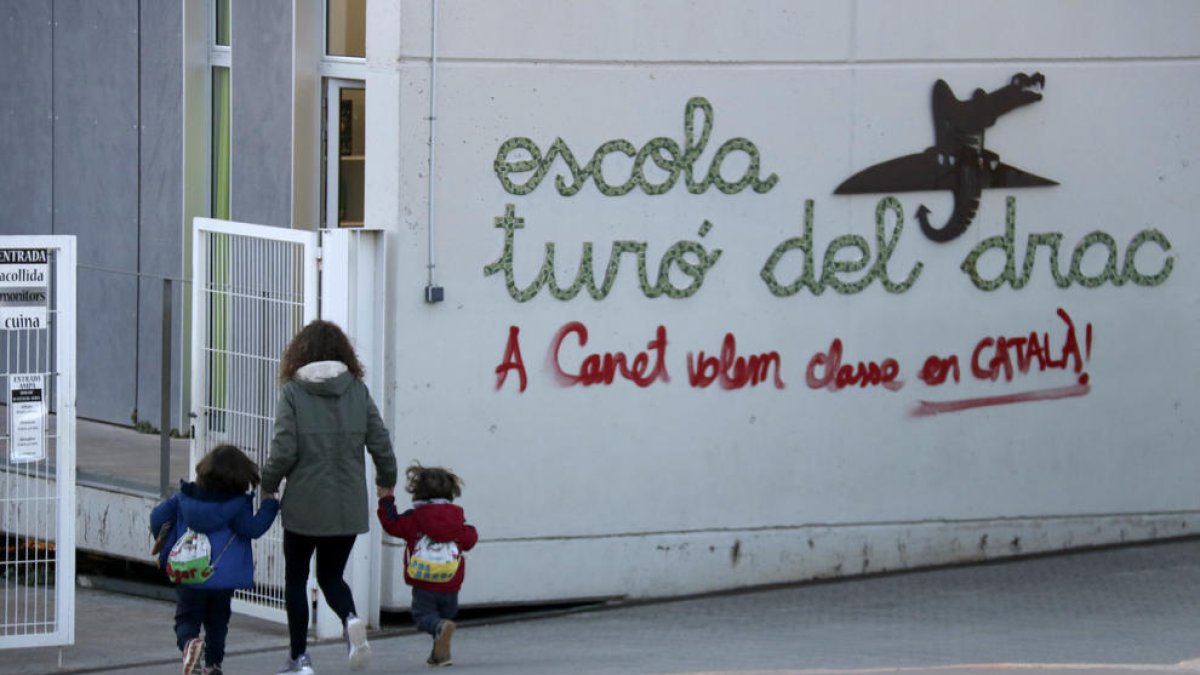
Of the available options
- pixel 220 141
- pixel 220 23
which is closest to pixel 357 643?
pixel 220 141

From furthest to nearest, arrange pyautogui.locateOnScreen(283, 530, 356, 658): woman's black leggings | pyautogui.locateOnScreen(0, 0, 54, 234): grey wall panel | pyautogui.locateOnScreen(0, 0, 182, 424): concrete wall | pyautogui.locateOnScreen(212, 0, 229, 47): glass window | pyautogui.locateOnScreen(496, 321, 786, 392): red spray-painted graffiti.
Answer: pyautogui.locateOnScreen(0, 0, 54, 234): grey wall panel → pyautogui.locateOnScreen(0, 0, 182, 424): concrete wall → pyautogui.locateOnScreen(212, 0, 229, 47): glass window → pyautogui.locateOnScreen(496, 321, 786, 392): red spray-painted graffiti → pyautogui.locateOnScreen(283, 530, 356, 658): woman's black leggings

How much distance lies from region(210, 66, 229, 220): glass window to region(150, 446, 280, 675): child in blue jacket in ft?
19.6

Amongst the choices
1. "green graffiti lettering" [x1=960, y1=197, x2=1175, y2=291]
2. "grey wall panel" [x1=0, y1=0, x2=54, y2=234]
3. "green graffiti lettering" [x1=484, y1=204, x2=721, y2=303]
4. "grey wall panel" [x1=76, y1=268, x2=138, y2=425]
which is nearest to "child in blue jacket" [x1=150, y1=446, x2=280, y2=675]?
"green graffiti lettering" [x1=484, y1=204, x2=721, y2=303]

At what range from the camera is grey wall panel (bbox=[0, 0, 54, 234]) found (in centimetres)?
1499

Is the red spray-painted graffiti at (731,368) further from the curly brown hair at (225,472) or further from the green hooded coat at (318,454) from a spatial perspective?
the curly brown hair at (225,472)

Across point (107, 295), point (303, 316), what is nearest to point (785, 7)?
point (303, 316)

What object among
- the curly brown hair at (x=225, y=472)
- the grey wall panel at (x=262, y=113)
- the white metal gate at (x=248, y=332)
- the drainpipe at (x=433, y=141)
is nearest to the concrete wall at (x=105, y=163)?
the grey wall panel at (x=262, y=113)

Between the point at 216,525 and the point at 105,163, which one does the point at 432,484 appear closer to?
the point at 216,525

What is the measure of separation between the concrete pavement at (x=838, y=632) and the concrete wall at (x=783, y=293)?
11.4 inches

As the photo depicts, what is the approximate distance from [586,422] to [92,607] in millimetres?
3228

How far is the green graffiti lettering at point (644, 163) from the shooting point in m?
9.94

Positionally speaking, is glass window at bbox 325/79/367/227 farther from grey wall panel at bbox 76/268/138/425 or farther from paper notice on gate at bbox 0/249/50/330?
paper notice on gate at bbox 0/249/50/330

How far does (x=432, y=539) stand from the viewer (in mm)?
8508

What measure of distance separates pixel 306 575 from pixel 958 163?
4391 mm
